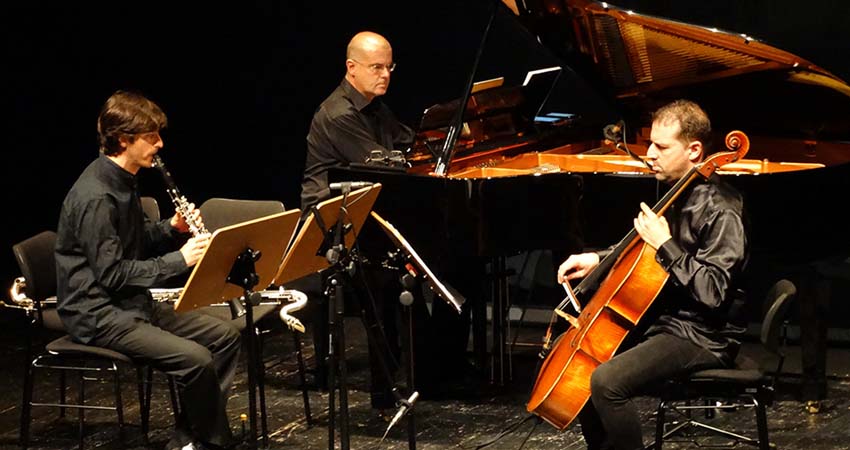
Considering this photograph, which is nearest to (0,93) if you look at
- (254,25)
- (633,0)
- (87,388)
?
(254,25)

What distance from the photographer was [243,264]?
470 cm

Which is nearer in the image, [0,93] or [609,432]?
[609,432]

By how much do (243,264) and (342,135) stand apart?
157 cm

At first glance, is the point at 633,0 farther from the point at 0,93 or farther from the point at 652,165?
the point at 0,93

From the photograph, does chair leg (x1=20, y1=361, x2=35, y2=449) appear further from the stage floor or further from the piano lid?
the piano lid

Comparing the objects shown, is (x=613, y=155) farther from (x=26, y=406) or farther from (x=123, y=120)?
(x=26, y=406)

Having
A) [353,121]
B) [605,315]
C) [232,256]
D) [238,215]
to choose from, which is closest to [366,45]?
[353,121]

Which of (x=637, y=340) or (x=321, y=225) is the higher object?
(x=321, y=225)

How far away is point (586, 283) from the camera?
4766 millimetres

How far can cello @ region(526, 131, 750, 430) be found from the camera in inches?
177

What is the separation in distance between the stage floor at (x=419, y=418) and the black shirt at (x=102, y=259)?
0.68 metres

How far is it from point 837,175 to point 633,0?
2.28 metres

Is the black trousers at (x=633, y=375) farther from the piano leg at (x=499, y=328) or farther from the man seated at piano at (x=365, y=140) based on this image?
the piano leg at (x=499, y=328)

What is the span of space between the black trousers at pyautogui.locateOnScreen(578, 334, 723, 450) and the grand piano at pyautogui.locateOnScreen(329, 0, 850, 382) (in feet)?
3.04
